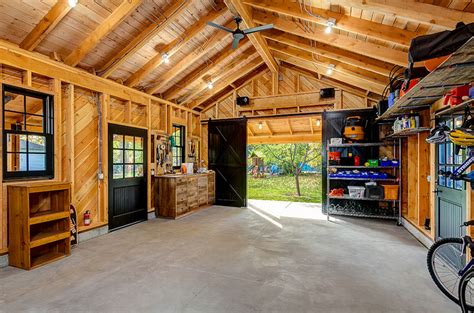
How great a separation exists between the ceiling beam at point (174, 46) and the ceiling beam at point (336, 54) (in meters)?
1.27

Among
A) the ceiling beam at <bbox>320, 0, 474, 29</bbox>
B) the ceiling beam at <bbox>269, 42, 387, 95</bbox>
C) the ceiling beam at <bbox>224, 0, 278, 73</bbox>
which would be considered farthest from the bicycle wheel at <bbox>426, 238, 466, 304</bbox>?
the ceiling beam at <bbox>224, 0, 278, 73</bbox>

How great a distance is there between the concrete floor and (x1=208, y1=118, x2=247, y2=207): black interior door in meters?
2.54

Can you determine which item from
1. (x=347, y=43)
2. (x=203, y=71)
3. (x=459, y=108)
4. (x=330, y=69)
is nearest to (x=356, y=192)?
(x=330, y=69)

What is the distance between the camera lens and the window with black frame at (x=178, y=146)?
22.0 ft

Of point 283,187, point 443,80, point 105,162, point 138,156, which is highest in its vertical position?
point 443,80

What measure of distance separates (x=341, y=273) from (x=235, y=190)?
448 cm

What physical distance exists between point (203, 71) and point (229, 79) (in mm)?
982

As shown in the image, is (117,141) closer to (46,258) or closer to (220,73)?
(46,258)

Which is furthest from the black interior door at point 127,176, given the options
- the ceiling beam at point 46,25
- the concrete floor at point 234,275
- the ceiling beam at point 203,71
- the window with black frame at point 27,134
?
the ceiling beam at point 46,25

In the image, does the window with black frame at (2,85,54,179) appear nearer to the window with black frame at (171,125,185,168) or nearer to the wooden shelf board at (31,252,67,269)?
the wooden shelf board at (31,252,67,269)

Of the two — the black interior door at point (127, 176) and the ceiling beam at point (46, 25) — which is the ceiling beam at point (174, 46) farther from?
the ceiling beam at point (46, 25)

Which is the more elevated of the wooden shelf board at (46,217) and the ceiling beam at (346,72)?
the ceiling beam at (346,72)

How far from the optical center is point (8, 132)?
3168mm

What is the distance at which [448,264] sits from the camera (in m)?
2.81
